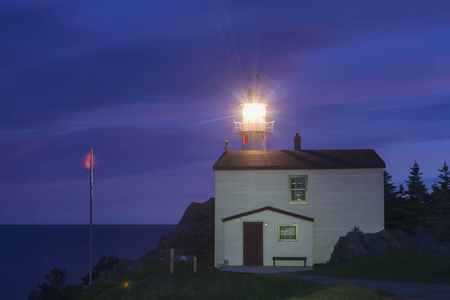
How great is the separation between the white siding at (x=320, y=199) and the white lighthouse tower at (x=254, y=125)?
10.7 meters

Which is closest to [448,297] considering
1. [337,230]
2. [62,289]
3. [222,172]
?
[337,230]

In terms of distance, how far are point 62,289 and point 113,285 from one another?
13295mm

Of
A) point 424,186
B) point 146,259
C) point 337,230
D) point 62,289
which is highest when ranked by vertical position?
point 424,186

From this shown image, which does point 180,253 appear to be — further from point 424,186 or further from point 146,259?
point 424,186

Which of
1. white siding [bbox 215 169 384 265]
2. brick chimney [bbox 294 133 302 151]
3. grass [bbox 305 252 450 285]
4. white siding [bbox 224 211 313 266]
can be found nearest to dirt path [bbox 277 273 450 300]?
grass [bbox 305 252 450 285]

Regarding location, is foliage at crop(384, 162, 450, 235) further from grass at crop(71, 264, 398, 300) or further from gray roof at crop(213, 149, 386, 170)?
grass at crop(71, 264, 398, 300)

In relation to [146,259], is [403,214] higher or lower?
higher

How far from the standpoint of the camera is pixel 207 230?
4047cm

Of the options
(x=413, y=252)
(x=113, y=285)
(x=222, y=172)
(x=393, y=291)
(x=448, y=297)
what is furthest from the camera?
(x=222, y=172)

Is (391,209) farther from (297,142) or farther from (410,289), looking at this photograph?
(410,289)

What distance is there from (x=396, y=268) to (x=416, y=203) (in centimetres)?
1222

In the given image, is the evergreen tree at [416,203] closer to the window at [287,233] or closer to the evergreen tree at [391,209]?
the evergreen tree at [391,209]

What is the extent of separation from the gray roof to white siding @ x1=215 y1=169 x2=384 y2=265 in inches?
11.8

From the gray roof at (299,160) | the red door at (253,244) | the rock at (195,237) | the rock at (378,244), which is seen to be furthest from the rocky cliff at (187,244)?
the rock at (378,244)
